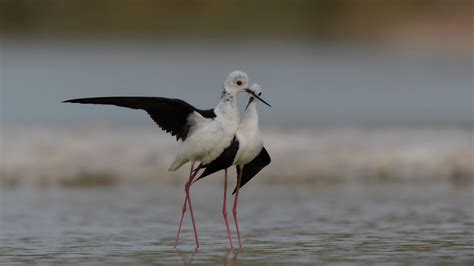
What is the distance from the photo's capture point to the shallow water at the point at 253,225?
7.84 metres

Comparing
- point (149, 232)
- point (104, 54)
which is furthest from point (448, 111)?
point (104, 54)

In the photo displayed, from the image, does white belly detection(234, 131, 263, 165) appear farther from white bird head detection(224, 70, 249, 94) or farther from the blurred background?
the blurred background

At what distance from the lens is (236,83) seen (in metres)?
8.22

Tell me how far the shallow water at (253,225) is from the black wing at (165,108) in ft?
2.93

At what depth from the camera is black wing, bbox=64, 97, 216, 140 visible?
796 centimetres

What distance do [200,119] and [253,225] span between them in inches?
73.5

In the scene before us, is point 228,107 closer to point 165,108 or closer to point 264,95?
point 165,108

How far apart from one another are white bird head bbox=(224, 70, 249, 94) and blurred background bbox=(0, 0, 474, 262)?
1282 millimetres

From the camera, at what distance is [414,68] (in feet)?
103

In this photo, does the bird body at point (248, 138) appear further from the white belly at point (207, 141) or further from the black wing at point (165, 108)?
the black wing at point (165, 108)

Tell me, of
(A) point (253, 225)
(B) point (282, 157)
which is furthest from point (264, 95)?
(A) point (253, 225)

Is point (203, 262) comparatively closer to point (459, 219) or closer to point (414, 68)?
point (459, 219)

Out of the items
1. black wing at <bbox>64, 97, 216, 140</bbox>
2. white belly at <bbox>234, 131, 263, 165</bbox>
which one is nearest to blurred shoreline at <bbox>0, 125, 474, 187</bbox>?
black wing at <bbox>64, 97, 216, 140</bbox>

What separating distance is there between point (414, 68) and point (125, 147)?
18.2m
